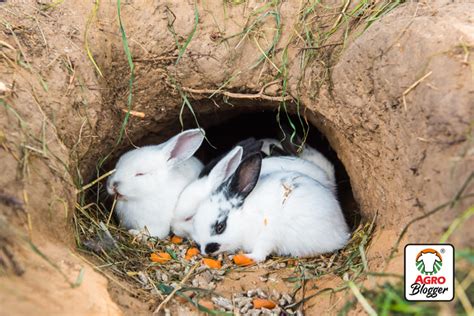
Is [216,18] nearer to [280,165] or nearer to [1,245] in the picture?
[280,165]

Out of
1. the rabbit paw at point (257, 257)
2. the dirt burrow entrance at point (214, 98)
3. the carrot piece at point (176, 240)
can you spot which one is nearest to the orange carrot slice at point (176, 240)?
the carrot piece at point (176, 240)

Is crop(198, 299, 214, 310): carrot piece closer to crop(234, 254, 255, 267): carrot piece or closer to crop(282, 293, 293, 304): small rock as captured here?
crop(282, 293, 293, 304): small rock

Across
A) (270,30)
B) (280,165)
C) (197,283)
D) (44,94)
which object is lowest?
(197,283)

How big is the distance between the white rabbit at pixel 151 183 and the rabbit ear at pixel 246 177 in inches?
22.8

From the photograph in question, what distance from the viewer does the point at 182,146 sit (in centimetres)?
529

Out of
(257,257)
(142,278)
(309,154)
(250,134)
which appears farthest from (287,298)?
(250,134)

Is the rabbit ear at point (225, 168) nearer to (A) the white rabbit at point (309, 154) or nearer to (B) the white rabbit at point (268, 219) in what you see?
(B) the white rabbit at point (268, 219)

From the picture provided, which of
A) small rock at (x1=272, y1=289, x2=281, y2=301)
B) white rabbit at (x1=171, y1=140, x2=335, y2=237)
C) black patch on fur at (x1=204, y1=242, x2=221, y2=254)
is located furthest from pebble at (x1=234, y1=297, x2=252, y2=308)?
white rabbit at (x1=171, y1=140, x2=335, y2=237)

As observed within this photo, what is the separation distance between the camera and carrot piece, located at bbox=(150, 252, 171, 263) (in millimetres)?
4723

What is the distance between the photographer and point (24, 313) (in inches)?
109

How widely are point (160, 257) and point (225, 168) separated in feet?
2.99

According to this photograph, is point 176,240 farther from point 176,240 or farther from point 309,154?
point 309,154

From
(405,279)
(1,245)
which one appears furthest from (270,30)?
(1,245)

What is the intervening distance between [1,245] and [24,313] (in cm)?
52
